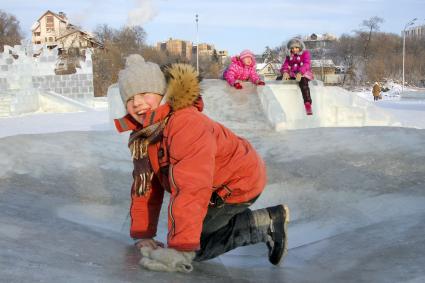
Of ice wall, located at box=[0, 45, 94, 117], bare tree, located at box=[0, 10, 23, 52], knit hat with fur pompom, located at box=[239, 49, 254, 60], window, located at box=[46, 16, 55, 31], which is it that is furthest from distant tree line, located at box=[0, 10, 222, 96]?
knit hat with fur pompom, located at box=[239, 49, 254, 60]

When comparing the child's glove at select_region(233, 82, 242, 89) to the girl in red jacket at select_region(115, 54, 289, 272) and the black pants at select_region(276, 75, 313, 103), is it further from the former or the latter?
the girl in red jacket at select_region(115, 54, 289, 272)

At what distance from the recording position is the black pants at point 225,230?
7.86 feet

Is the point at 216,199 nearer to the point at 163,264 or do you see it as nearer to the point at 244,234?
the point at 244,234

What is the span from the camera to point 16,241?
2.18 meters

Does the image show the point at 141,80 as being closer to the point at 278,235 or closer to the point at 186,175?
the point at 186,175

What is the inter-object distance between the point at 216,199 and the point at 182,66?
1.97 feet

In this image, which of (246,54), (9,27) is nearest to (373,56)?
(9,27)

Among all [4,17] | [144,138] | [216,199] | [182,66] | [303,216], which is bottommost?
[303,216]

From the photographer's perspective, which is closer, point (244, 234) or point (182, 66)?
point (182, 66)

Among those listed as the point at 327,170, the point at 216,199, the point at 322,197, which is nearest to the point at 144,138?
the point at 216,199

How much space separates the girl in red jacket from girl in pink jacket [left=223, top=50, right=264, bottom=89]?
5.84 m

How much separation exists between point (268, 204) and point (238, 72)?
4.81 meters

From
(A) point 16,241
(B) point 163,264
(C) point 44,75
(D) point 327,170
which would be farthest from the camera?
(C) point 44,75

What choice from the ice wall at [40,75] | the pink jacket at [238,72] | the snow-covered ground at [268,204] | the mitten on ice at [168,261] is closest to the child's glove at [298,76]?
the pink jacket at [238,72]
